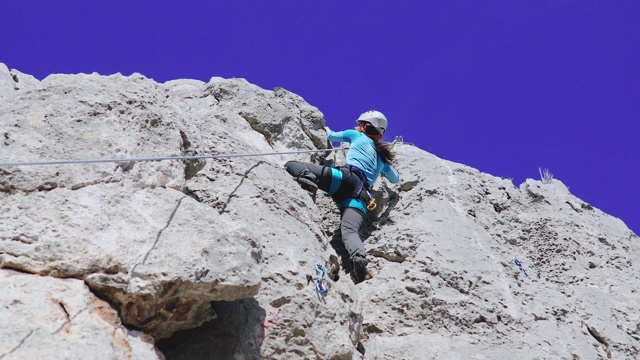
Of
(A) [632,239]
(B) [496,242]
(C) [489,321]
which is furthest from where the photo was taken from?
(A) [632,239]

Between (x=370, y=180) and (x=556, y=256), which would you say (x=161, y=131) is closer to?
(x=370, y=180)

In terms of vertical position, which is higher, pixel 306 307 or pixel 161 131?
pixel 161 131

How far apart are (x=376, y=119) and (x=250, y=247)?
5152 millimetres

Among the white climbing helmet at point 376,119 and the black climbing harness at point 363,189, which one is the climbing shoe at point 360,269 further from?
the white climbing helmet at point 376,119

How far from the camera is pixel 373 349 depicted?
6730 millimetres

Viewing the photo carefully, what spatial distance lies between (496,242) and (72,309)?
5.85 meters

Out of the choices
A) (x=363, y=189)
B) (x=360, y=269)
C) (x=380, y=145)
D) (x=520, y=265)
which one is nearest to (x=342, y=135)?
(x=380, y=145)

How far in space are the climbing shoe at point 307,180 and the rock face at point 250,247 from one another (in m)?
0.46

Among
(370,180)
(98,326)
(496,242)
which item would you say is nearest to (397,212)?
(370,180)

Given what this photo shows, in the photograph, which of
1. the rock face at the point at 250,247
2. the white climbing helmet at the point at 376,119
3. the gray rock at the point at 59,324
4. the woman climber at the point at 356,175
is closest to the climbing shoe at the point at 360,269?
the woman climber at the point at 356,175

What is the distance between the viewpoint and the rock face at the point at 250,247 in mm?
4676

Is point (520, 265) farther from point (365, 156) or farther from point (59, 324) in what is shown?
point (59, 324)

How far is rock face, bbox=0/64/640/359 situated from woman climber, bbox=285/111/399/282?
0.28 meters

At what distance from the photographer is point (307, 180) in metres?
8.20
